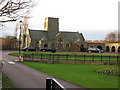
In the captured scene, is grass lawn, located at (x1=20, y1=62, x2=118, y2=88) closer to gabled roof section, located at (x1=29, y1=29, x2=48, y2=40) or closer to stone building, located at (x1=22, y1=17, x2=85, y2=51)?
stone building, located at (x1=22, y1=17, x2=85, y2=51)

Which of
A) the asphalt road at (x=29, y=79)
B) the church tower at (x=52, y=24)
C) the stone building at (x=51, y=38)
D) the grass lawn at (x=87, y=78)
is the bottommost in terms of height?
the grass lawn at (x=87, y=78)

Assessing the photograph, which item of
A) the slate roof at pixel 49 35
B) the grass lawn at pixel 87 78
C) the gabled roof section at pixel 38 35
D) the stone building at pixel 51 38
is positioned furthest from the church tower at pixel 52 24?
the grass lawn at pixel 87 78

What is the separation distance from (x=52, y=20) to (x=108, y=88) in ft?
311

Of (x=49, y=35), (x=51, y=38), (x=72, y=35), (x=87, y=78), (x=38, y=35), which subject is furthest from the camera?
(x=49, y=35)

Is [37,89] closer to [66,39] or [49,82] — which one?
[49,82]

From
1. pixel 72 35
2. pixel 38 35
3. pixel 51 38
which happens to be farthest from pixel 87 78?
pixel 72 35

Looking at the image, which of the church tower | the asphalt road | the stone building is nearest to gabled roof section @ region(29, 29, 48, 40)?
the stone building

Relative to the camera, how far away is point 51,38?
99625mm

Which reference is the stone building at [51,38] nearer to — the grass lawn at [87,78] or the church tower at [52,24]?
the church tower at [52,24]

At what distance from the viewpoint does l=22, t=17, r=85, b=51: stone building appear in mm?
92575

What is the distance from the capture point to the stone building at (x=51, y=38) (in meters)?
92.6

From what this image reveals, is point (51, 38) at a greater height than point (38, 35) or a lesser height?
lesser

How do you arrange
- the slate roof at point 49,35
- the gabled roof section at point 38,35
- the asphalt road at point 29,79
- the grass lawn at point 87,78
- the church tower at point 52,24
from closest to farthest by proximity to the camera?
the asphalt road at point 29,79
the grass lawn at point 87,78
the gabled roof section at point 38,35
the slate roof at point 49,35
the church tower at point 52,24

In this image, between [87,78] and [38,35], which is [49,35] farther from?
[87,78]
